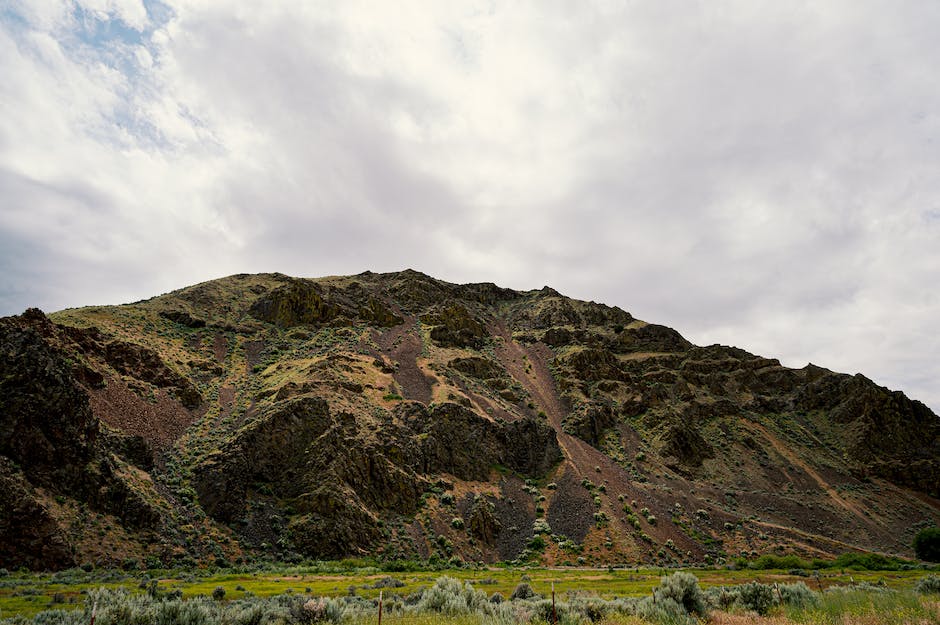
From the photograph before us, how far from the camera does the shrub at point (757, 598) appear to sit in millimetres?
19141

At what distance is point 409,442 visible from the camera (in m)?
60.6

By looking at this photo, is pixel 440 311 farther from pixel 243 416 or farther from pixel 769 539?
pixel 769 539

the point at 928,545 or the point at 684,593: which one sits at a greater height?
the point at 684,593

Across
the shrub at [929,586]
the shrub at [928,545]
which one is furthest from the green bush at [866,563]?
the shrub at [929,586]

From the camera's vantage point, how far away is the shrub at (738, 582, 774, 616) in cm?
1914

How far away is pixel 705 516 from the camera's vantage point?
6212 centimetres

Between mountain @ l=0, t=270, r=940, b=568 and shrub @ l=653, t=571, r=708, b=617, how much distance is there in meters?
33.6

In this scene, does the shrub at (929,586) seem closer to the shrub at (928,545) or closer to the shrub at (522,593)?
the shrub at (522,593)

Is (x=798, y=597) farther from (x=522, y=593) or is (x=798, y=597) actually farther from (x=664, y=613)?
(x=522, y=593)

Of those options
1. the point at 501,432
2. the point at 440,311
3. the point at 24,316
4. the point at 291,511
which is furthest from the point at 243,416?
the point at 440,311

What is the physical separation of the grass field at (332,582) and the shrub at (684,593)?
3.22 m

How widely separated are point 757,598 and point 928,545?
6674cm

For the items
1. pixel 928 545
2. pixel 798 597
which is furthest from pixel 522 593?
pixel 928 545

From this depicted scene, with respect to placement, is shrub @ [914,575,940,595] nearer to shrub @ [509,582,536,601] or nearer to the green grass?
the green grass
